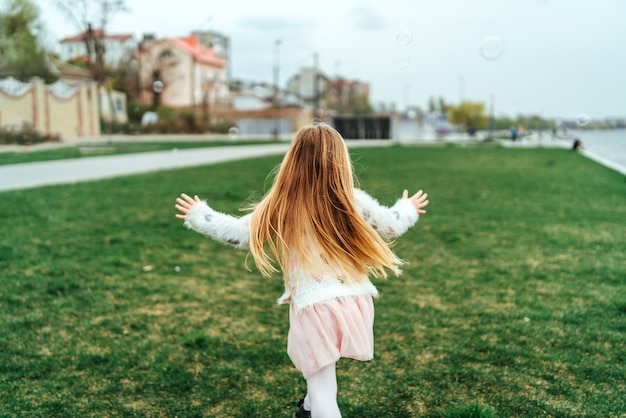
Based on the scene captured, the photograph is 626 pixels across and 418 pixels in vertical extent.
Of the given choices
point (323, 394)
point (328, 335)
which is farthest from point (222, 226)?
point (323, 394)

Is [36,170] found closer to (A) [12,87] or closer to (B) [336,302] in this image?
(B) [336,302]

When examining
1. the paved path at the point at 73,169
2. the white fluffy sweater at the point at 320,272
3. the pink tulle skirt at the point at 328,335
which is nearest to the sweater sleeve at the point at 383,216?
the white fluffy sweater at the point at 320,272

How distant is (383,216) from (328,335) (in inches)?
24.7

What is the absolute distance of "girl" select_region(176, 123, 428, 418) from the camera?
96.6 inches

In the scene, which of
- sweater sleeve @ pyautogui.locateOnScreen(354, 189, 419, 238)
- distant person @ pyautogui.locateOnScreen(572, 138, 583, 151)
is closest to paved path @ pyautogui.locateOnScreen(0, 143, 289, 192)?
sweater sleeve @ pyautogui.locateOnScreen(354, 189, 419, 238)

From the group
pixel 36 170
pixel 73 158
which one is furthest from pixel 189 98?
pixel 36 170

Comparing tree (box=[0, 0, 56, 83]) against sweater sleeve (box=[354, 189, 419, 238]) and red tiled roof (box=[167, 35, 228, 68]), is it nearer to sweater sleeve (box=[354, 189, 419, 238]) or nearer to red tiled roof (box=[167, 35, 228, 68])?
red tiled roof (box=[167, 35, 228, 68])

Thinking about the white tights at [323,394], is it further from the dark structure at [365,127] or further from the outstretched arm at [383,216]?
the dark structure at [365,127]

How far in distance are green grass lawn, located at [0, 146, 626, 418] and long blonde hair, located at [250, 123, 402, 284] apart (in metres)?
0.65

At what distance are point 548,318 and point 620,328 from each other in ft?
1.69

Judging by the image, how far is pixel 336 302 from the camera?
97.0 inches

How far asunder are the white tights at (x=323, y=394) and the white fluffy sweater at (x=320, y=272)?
0.31 meters

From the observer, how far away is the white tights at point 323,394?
238 centimetres

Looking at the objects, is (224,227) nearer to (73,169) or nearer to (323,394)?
(323,394)
